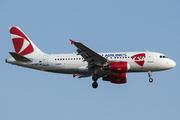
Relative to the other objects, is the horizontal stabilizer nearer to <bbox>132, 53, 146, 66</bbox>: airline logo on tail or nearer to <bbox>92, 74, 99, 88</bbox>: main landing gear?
<bbox>92, 74, 99, 88</bbox>: main landing gear

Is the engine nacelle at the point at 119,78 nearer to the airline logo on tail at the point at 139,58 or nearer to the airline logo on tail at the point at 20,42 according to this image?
the airline logo on tail at the point at 139,58

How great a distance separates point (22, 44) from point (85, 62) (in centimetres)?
1020

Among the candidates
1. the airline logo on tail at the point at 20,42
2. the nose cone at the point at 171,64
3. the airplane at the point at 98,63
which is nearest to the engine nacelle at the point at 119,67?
the airplane at the point at 98,63

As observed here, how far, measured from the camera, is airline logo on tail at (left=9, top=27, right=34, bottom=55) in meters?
47.7

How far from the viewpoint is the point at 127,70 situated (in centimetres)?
4266

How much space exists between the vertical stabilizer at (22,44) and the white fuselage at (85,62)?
1744 mm

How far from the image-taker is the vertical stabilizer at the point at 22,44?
47594 mm

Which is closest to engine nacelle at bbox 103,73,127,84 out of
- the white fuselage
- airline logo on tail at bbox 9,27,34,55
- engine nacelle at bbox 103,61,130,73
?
the white fuselage

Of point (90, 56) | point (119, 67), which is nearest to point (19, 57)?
point (90, 56)

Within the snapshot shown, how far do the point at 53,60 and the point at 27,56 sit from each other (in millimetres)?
4323

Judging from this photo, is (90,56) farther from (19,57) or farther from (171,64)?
(171,64)

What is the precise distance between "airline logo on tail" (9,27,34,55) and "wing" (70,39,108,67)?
9.46 metres

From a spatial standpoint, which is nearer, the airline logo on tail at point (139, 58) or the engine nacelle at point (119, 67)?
the engine nacelle at point (119, 67)

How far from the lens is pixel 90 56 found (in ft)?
140
